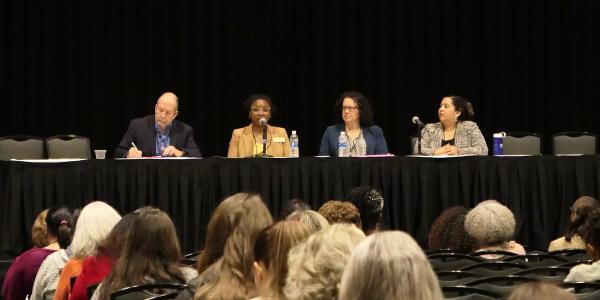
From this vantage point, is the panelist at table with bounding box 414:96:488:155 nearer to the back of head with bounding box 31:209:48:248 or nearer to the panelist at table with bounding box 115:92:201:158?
the panelist at table with bounding box 115:92:201:158

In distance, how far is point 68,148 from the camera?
9.23 metres

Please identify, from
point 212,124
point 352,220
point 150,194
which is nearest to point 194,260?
point 352,220

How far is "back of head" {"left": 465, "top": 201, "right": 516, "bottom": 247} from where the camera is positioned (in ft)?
18.2

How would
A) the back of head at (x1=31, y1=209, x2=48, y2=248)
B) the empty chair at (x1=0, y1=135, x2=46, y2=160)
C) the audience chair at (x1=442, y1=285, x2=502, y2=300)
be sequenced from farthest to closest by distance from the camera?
the empty chair at (x1=0, y1=135, x2=46, y2=160)
the back of head at (x1=31, y1=209, x2=48, y2=248)
the audience chair at (x1=442, y1=285, x2=502, y2=300)

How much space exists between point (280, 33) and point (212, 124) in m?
1.31

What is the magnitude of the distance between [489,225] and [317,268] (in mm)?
2592

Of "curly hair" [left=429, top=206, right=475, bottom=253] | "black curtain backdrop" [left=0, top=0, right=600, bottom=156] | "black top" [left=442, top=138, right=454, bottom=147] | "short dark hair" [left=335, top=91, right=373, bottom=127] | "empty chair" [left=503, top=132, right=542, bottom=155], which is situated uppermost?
"black curtain backdrop" [left=0, top=0, right=600, bottom=156]

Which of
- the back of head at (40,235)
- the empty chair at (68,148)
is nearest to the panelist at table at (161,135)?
the empty chair at (68,148)

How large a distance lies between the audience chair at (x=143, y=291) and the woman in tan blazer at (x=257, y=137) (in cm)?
540

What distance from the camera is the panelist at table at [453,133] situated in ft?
31.1

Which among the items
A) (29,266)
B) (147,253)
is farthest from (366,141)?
(147,253)

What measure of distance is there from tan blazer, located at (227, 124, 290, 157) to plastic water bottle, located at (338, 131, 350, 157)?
516 millimetres

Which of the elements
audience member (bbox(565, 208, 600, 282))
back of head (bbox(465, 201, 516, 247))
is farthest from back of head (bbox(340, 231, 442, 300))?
back of head (bbox(465, 201, 516, 247))

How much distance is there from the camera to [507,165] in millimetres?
8547
